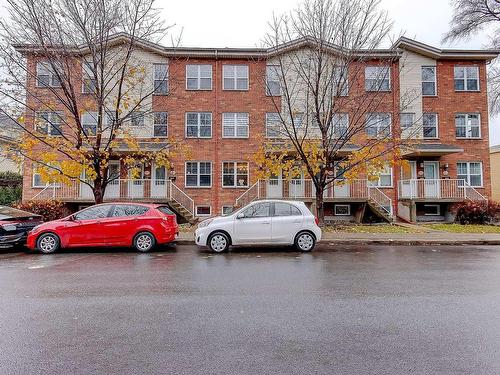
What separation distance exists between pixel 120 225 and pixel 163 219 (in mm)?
1315

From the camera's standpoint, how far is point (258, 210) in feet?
35.1

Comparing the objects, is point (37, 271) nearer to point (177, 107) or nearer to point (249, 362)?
point (249, 362)

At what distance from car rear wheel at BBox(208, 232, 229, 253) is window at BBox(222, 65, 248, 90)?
13.3 metres

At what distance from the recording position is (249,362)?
3455 millimetres

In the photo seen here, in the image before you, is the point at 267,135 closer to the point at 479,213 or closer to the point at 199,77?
the point at 199,77

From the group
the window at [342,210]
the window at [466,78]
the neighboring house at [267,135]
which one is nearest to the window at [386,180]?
the neighboring house at [267,135]

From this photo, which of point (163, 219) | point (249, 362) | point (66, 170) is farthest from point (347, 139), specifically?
point (249, 362)

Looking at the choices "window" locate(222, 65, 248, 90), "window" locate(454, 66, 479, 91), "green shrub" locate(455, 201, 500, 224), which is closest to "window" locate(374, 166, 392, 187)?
"green shrub" locate(455, 201, 500, 224)

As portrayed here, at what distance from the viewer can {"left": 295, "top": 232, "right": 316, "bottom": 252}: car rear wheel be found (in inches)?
421

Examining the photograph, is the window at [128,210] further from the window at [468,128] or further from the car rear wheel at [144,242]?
the window at [468,128]

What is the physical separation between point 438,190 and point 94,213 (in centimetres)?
1846

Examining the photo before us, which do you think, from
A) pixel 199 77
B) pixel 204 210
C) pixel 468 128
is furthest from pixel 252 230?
pixel 468 128

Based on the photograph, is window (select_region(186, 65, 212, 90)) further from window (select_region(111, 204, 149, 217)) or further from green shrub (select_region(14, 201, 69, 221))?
window (select_region(111, 204, 149, 217))

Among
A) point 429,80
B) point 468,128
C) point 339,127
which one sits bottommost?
point 339,127
